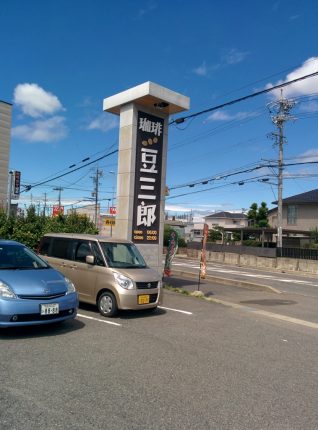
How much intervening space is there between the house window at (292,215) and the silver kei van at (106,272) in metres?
39.8

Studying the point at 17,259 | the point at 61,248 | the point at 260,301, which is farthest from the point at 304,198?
the point at 17,259

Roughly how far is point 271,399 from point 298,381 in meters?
0.89

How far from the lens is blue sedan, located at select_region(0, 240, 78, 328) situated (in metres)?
6.55

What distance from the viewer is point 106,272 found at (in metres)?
9.32

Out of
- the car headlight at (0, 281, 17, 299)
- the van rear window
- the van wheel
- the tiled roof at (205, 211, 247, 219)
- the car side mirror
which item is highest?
the tiled roof at (205, 211, 247, 219)

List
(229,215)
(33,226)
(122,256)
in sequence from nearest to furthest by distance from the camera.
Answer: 1. (122,256)
2. (33,226)
3. (229,215)

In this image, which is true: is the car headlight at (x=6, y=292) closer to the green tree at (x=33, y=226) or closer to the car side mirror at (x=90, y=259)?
the car side mirror at (x=90, y=259)

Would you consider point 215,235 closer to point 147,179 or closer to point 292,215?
point 292,215

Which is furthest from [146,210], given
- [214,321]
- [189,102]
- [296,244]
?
[296,244]

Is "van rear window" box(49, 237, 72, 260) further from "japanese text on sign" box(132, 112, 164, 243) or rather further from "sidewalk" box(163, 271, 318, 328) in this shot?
"sidewalk" box(163, 271, 318, 328)

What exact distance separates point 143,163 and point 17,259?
7407 millimetres

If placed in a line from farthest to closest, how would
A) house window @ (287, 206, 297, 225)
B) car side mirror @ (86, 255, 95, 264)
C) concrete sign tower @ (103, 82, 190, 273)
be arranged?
house window @ (287, 206, 297, 225), concrete sign tower @ (103, 82, 190, 273), car side mirror @ (86, 255, 95, 264)

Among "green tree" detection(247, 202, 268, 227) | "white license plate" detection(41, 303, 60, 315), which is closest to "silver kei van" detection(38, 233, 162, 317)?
"white license plate" detection(41, 303, 60, 315)

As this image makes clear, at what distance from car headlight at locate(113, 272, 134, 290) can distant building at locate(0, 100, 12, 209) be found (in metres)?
14.6
